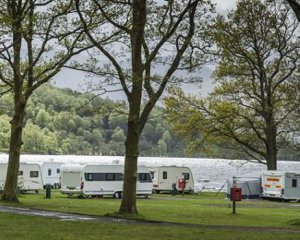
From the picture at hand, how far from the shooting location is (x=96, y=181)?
1752 inches

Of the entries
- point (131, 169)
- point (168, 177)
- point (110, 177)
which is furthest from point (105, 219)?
point (168, 177)

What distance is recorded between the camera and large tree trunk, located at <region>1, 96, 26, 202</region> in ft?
99.9

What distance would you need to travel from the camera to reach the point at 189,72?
27.0 metres

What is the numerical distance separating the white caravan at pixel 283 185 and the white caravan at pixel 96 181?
877cm

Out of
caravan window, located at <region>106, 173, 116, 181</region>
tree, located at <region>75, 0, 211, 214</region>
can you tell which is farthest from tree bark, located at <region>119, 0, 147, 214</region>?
caravan window, located at <region>106, 173, 116, 181</region>

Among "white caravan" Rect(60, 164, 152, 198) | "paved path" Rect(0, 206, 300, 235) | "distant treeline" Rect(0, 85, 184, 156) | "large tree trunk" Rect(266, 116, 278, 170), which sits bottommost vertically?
"paved path" Rect(0, 206, 300, 235)

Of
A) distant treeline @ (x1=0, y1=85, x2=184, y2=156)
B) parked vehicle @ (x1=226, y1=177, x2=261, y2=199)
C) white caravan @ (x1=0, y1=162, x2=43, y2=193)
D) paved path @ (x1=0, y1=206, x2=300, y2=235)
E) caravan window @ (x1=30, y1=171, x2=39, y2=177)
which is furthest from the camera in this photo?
distant treeline @ (x1=0, y1=85, x2=184, y2=156)

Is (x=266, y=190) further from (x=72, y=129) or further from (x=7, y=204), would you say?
(x=72, y=129)

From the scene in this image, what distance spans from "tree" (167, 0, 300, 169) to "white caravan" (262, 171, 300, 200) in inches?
108

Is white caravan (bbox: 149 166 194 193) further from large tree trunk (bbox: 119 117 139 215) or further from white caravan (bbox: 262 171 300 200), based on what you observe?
large tree trunk (bbox: 119 117 139 215)

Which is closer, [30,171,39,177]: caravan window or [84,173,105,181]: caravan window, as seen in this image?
[84,173,105,181]: caravan window

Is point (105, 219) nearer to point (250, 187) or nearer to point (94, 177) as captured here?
point (94, 177)

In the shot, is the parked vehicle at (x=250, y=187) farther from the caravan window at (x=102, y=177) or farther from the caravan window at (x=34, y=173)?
the caravan window at (x=34, y=173)

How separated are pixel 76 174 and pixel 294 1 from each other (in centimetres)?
2725
